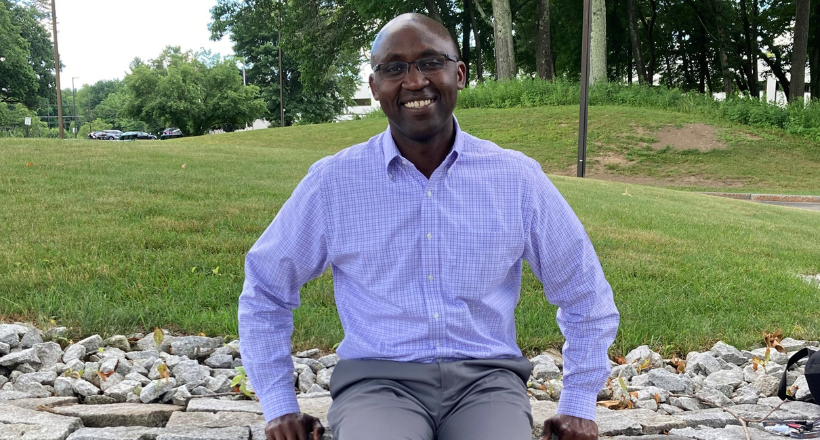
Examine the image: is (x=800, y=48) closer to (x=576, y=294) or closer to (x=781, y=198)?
(x=781, y=198)

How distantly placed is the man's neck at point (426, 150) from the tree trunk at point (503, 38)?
27143 mm

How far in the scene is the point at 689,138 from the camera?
22031mm

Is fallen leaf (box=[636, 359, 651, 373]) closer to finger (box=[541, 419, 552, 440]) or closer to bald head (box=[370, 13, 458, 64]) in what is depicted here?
finger (box=[541, 419, 552, 440])

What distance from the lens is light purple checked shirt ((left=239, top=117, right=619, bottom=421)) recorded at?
219 centimetres

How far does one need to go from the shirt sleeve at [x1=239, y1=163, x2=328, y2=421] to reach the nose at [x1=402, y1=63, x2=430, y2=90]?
0.38 meters

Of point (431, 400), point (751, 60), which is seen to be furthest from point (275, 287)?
point (751, 60)

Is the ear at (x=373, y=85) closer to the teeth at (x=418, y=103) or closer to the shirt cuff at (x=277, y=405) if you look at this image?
the teeth at (x=418, y=103)

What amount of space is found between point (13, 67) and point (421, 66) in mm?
60754

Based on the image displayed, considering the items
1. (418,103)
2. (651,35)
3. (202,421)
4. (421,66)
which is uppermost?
(651,35)

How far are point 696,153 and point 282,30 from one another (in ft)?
72.4

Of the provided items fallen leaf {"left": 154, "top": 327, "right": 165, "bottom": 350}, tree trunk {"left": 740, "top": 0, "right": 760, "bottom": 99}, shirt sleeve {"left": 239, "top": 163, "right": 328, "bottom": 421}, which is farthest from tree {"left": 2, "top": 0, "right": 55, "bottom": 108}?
shirt sleeve {"left": 239, "top": 163, "right": 328, "bottom": 421}

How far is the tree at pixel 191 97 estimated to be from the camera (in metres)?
46.2

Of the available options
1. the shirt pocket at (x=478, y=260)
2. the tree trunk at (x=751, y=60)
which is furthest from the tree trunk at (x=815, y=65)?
the shirt pocket at (x=478, y=260)

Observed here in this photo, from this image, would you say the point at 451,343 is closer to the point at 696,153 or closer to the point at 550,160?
the point at 550,160
